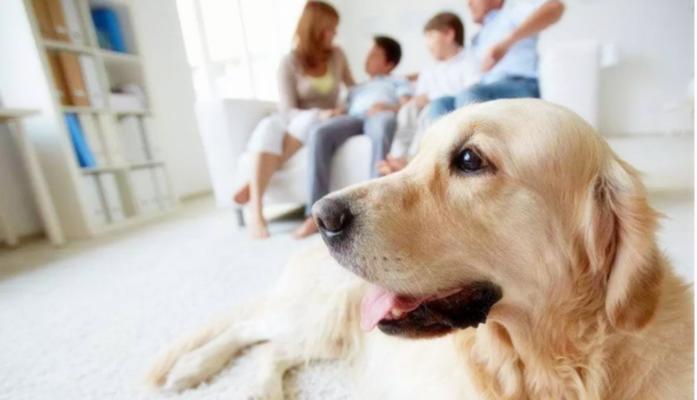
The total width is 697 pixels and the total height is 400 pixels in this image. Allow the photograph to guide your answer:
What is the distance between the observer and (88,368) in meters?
1.11

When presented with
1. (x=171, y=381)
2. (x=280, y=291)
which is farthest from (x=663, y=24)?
(x=171, y=381)

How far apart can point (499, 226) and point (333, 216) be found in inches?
10.0

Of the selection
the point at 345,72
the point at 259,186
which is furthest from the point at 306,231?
the point at 345,72

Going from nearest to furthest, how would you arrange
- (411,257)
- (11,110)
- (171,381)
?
(411,257), (171,381), (11,110)

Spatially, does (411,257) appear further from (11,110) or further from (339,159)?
(11,110)

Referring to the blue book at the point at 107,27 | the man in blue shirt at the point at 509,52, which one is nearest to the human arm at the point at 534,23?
the man in blue shirt at the point at 509,52

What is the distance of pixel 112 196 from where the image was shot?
2.95 meters

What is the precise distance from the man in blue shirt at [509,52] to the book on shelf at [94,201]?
7.88 ft

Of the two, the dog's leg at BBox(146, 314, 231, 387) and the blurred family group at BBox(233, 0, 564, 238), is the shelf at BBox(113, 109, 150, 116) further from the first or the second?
the dog's leg at BBox(146, 314, 231, 387)

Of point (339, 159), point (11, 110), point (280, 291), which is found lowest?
point (280, 291)

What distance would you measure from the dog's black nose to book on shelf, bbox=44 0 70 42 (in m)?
3.06

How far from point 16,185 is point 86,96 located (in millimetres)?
796

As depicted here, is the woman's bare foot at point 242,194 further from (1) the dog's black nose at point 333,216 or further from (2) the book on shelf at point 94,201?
(1) the dog's black nose at point 333,216

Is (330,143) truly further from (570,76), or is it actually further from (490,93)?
(570,76)
